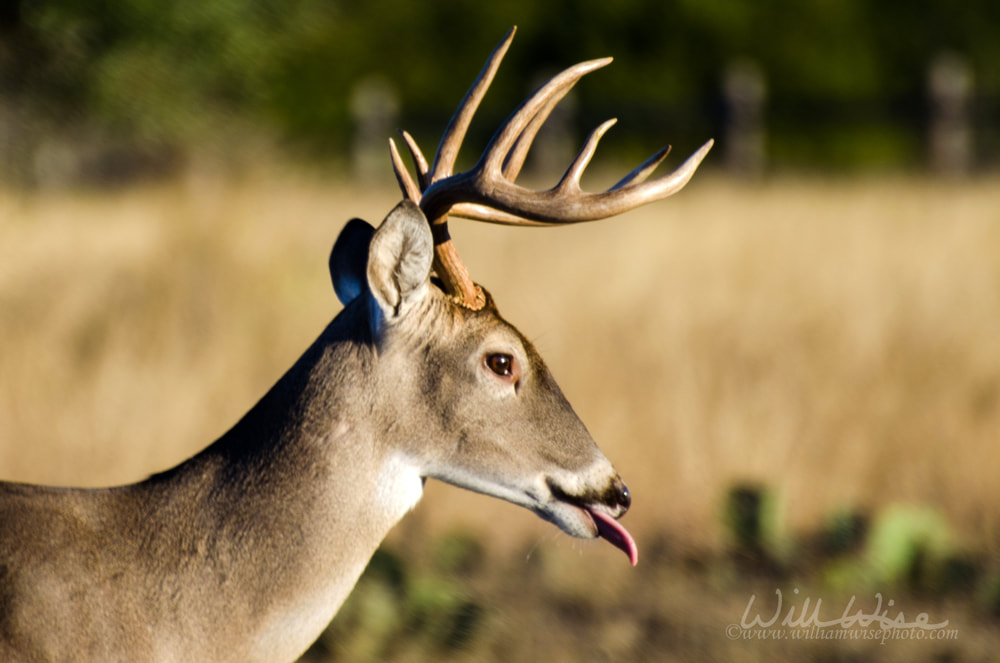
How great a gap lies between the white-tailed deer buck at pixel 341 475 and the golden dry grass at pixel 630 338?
139 centimetres

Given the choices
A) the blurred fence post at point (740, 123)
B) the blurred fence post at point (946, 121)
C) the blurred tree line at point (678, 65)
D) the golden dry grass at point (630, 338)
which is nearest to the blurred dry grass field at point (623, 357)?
the golden dry grass at point (630, 338)

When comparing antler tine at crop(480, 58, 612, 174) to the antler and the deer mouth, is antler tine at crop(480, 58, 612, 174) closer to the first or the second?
the antler

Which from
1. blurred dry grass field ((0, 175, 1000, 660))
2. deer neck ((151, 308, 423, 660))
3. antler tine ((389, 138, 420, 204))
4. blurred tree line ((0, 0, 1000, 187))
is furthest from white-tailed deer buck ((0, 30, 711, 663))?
blurred tree line ((0, 0, 1000, 187))

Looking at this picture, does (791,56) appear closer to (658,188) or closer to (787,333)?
(787,333)

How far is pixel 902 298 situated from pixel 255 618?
6.28m

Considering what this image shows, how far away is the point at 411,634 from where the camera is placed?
445 cm

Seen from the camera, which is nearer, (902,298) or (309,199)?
(902,298)

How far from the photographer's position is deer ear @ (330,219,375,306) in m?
3.22

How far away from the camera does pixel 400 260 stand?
282cm

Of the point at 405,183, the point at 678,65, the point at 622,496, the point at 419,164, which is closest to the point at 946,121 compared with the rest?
the point at 678,65

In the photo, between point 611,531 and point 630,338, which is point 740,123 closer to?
point 630,338

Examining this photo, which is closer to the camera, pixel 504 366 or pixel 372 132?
pixel 504 366

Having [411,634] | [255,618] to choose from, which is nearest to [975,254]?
[411,634]

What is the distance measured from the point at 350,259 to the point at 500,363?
54 cm
